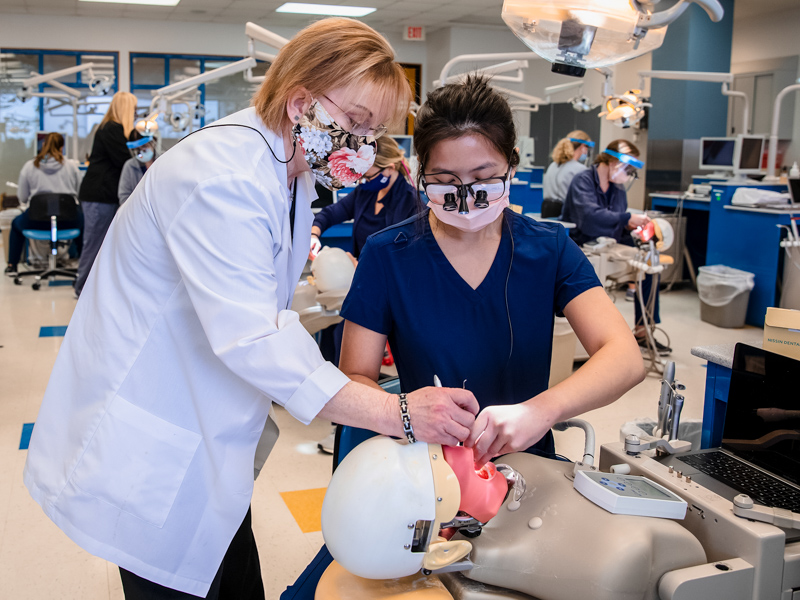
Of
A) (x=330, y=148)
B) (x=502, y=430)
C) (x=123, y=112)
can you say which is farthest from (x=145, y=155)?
(x=502, y=430)

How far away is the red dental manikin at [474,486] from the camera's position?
93cm

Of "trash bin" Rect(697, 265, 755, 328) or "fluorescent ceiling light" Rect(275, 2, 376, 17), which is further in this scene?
"fluorescent ceiling light" Rect(275, 2, 376, 17)

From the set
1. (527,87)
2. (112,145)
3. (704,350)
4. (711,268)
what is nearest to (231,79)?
(527,87)

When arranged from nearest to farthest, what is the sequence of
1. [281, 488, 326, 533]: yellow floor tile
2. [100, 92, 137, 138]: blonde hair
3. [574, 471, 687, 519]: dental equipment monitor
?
[574, 471, 687, 519]: dental equipment monitor
[281, 488, 326, 533]: yellow floor tile
[100, 92, 137, 138]: blonde hair

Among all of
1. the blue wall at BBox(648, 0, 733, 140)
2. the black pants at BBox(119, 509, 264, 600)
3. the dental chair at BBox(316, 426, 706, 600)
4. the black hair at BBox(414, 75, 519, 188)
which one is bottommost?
the black pants at BBox(119, 509, 264, 600)

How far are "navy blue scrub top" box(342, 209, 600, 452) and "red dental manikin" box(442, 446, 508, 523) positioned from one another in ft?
1.08

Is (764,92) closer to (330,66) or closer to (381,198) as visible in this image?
(381,198)

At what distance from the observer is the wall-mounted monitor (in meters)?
6.36

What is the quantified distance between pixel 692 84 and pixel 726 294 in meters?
3.15

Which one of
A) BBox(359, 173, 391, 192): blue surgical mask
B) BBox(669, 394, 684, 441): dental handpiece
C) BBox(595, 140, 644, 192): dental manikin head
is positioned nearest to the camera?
BBox(669, 394, 684, 441): dental handpiece

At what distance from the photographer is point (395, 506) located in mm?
871

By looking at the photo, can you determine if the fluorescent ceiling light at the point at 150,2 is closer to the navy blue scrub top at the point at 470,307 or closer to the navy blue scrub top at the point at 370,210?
the navy blue scrub top at the point at 370,210

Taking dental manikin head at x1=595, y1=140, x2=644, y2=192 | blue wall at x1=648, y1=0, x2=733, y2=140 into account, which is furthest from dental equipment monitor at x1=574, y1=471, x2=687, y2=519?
blue wall at x1=648, y1=0, x2=733, y2=140

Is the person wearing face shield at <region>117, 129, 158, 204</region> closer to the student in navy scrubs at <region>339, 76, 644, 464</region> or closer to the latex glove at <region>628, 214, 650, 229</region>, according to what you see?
the latex glove at <region>628, 214, 650, 229</region>
